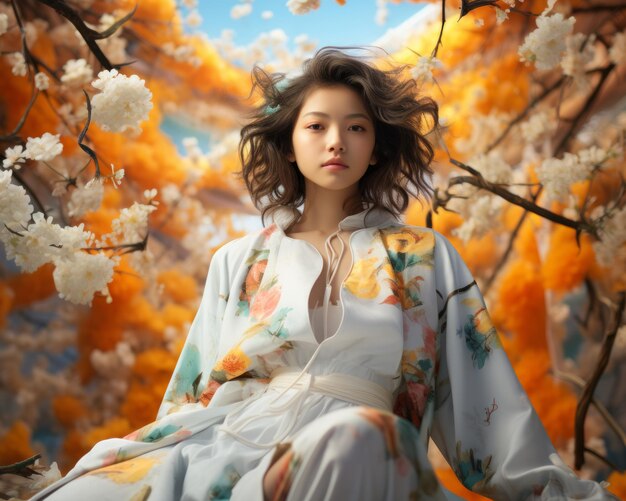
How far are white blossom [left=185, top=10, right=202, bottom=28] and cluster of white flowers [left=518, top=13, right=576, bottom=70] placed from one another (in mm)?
1165

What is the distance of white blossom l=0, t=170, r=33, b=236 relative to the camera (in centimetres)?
151

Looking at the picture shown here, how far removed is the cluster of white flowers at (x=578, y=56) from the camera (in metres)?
2.66

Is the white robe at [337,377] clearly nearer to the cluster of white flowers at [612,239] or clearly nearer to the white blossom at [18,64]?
the white blossom at [18,64]

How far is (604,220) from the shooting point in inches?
100

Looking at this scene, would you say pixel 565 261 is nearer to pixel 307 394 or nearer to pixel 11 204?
pixel 307 394

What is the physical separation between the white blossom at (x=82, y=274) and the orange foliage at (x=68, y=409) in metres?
0.75

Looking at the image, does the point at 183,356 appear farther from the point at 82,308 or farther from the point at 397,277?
the point at 82,308

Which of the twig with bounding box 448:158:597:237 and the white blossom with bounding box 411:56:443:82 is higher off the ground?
the white blossom with bounding box 411:56:443:82

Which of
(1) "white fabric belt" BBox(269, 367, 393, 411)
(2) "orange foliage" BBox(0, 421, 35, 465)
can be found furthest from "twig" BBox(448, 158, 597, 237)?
(2) "orange foliage" BBox(0, 421, 35, 465)

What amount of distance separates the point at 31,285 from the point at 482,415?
5.13 ft

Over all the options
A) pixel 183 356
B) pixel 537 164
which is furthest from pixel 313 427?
pixel 537 164

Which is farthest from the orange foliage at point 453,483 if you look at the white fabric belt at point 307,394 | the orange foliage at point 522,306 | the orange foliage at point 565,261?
the white fabric belt at point 307,394

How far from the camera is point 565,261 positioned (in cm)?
267

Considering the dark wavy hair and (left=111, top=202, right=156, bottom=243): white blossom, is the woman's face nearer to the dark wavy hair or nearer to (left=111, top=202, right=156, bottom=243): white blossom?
the dark wavy hair
